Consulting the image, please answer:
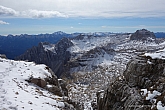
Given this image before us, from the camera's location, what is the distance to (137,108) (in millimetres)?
23172

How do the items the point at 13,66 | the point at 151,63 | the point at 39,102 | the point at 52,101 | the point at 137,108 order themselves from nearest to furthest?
the point at 137,108 → the point at 39,102 → the point at 52,101 → the point at 151,63 → the point at 13,66

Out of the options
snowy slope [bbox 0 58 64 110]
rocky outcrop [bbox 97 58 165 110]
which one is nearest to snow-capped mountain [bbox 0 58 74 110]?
snowy slope [bbox 0 58 64 110]

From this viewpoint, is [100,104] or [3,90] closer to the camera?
[3,90]

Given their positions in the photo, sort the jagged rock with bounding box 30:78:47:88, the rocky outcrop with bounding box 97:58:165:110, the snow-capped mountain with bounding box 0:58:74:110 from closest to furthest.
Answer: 1. the rocky outcrop with bounding box 97:58:165:110
2. the snow-capped mountain with bounding box 0:58:74:110
3. the jagged rock with bounding box 30:78:47:88

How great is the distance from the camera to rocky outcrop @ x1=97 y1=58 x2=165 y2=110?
23183 mm

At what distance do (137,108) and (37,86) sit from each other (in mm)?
20636

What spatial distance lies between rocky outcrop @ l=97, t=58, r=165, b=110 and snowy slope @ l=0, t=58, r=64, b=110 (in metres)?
9.88

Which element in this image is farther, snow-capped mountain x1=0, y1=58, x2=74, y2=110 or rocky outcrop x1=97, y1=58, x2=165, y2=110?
snow-capped mountain x1=0, y1=58, x2=74, y2=110

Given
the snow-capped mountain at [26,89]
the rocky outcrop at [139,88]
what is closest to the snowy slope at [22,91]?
the snow-capped mountain at [26,89]

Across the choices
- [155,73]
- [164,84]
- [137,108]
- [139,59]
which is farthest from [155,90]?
[139,59]

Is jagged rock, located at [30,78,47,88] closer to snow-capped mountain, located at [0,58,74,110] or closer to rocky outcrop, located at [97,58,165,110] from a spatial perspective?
snow-capped mountain, located at [0,58,74,110]

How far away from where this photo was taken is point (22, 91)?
2875 cm

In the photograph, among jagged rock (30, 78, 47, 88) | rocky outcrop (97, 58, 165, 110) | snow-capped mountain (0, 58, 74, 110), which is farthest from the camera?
jagged rock (30, 78, 47, 88)

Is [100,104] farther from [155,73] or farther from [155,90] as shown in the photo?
[155,90]
